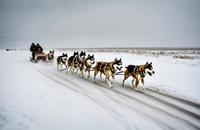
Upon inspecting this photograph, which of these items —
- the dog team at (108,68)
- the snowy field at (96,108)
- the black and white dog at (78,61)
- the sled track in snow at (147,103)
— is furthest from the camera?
the black and white dog at (78,61)

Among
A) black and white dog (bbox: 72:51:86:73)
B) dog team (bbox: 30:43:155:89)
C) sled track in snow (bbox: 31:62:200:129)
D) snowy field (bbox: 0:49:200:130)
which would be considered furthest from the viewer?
black and white dog (bbox: 72:51:86:73)

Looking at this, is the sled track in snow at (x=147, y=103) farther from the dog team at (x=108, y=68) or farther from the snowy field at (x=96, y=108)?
the dog team at (x=108, y=68)

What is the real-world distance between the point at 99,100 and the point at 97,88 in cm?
222

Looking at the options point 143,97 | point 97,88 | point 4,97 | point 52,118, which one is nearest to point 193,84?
point 143,97

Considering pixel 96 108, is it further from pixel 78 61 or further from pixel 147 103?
pixel 78 61

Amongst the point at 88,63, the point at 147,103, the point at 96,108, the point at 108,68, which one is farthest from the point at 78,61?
the point at 96,108

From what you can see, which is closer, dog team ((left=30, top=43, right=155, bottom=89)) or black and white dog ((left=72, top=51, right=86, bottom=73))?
dog team ((left=30, top=43, right=155, bottom=89))

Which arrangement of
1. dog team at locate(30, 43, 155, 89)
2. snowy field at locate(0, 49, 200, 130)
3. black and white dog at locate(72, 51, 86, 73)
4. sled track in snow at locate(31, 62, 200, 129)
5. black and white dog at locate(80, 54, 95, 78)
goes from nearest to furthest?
snowy field at locate(0, 49, 200, 130) < sled track in snow at locate(31, 62, 200, 129) < dog team at locate(30, 43, 155, 89) < black and white dog at locate(80, 54, 95, 78) < black and white dog at locate(72, 51, 86, 73)

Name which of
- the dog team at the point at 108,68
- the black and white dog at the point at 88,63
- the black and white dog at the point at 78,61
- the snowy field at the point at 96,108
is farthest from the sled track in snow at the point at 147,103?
the black and white dog at the point at 78,61

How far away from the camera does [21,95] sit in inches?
332

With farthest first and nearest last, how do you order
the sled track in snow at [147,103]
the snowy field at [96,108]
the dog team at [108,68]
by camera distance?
the dog team at [108,68], the sled track in snow at [147,103], the snowy field at [96,108]

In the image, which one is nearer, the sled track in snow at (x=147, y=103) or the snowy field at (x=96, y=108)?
the snowy field at (x=96, y=108)

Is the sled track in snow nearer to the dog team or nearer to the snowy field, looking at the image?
the snowy field

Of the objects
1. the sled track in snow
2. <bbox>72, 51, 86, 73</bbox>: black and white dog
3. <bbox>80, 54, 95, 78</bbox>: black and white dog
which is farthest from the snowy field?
<bbox>72, 51, 86, 73</bbox>: black and white dog
